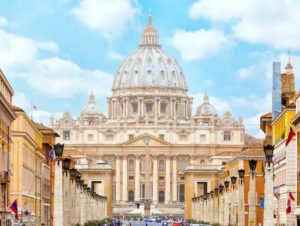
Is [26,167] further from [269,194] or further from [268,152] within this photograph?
[268,152]

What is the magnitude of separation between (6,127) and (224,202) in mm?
36848

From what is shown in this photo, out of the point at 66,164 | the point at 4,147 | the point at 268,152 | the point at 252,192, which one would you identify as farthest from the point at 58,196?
the point at 252,192

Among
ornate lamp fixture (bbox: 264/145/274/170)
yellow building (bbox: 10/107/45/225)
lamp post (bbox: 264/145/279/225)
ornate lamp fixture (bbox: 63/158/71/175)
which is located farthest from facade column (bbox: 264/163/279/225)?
yellow building (bbox: 10/107/45/225)

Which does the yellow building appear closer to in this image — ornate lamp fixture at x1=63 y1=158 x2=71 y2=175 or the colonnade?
the colonnade

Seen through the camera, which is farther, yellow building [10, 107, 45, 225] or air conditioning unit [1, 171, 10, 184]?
yellow building [10, 107, 45, 225]

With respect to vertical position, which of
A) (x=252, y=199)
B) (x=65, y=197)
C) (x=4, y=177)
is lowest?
(x=252, y=199)

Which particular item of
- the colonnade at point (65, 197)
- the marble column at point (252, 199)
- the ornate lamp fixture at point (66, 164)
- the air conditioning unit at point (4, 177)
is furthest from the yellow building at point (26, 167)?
the marble column at point (252, 199)

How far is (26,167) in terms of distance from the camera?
8031cm

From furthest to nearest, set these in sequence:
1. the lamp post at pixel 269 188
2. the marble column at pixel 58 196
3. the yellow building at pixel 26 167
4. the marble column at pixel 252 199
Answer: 1. the yellow building at pixel 26 167
2. the marble column at pixel 252 199
3. the marble column at pixel 58 196
4. the lamp post at pixel 269 188

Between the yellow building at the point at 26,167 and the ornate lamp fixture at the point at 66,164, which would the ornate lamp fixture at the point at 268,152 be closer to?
the ornate lamp fixture at the point at 66,164

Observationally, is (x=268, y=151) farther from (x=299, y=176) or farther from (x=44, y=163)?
(x=44, y=163)

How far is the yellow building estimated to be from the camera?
3000 inches

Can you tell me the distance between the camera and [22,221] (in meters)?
76.4

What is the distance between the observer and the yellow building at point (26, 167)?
7619 centimetres
